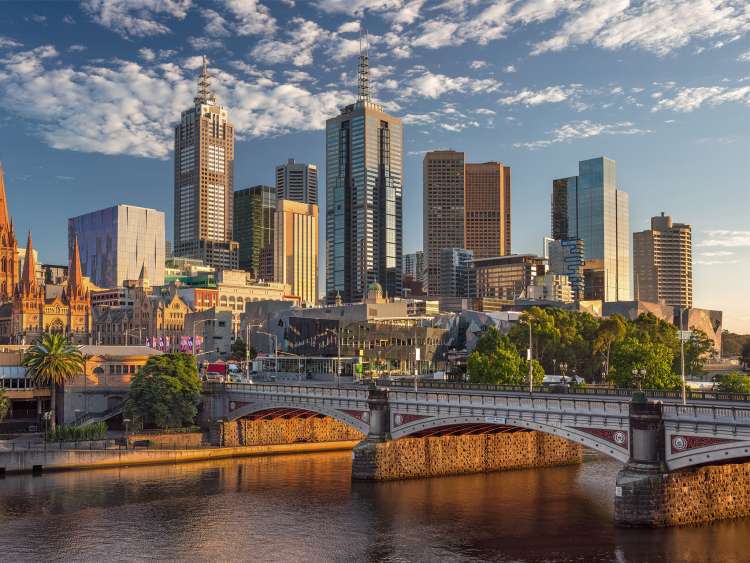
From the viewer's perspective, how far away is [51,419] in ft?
373

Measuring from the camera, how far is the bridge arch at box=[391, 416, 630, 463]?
→ 6712cm

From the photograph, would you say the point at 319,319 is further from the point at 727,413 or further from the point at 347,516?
the point at 727,413

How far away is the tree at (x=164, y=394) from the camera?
112m

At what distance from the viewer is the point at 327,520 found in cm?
7200

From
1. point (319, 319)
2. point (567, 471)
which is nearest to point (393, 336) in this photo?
point (319, 319)

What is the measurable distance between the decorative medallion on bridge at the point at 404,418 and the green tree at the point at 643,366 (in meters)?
40.7

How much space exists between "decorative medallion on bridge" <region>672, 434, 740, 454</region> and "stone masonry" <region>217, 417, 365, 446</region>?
2422 inches

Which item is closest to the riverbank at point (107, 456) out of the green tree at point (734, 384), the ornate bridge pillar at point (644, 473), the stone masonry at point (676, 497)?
the stone masonry at point (676, 497)

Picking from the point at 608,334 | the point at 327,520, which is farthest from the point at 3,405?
the point at 608,334

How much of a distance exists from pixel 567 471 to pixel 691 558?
127 feet

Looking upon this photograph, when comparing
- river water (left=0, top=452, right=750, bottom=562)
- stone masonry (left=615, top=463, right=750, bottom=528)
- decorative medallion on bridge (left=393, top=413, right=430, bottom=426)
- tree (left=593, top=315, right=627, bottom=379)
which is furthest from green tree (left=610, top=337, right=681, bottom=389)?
stone masonry (left=615, top=463, right=750, bottom=528)

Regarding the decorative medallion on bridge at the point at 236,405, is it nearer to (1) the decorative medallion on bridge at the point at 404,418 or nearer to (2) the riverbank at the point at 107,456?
(2) the riverbank at the point at 107,456

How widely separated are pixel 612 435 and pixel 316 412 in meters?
45.7

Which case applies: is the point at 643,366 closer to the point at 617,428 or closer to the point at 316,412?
the point at 316,412
